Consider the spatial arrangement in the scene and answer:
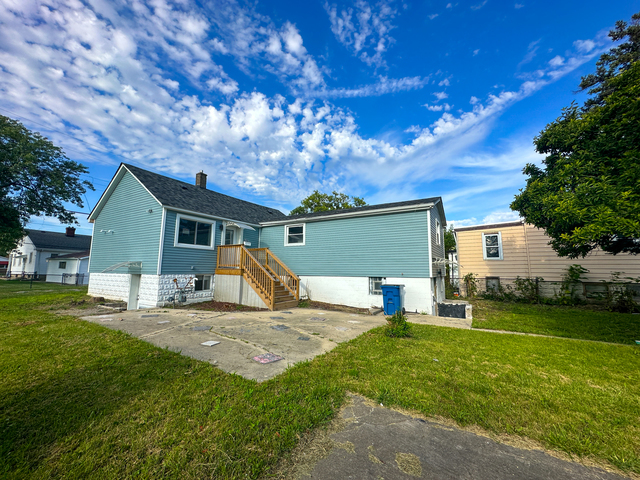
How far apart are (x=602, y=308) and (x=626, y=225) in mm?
7916

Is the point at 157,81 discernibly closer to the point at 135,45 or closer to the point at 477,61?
the point at 135,45

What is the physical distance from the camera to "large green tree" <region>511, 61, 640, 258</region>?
563 cm

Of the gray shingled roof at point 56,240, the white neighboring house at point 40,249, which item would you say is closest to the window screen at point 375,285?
the white neighboring house at point 40,249

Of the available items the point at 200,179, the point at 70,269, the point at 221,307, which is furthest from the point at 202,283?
the point at 70,269

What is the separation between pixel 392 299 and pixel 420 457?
7450 millimetres

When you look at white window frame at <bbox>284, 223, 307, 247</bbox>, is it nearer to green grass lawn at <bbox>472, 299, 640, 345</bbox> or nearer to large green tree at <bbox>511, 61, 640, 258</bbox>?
green grass lawn at <bbox>472, 299, 640, 345</bbox>

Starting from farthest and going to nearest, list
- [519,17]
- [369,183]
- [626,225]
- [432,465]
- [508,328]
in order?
1. [369,183]
2. [519,17]
3. [508,328]
4. [626,225]
5. [432,465]

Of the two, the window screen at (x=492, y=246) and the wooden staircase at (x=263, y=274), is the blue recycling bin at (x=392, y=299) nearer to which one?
the wooden staircase at (x=263, y=274)

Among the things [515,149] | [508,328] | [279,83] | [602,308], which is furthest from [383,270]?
[279,83]

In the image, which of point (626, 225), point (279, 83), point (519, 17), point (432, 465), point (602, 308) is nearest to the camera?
point (432, 465)

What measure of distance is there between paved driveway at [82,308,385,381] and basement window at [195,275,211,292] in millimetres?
3259

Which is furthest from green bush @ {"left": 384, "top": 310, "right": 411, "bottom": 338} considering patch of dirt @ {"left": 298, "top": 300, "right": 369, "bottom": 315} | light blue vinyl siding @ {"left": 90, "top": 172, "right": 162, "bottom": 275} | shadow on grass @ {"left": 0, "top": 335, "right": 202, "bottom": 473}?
light blue vinyl siding @ {"left": 90, "top": 172, "right": 162, "bottom": 275}

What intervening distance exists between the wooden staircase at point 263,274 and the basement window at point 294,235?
54.3 inches

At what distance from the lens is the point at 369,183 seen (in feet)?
66.9
